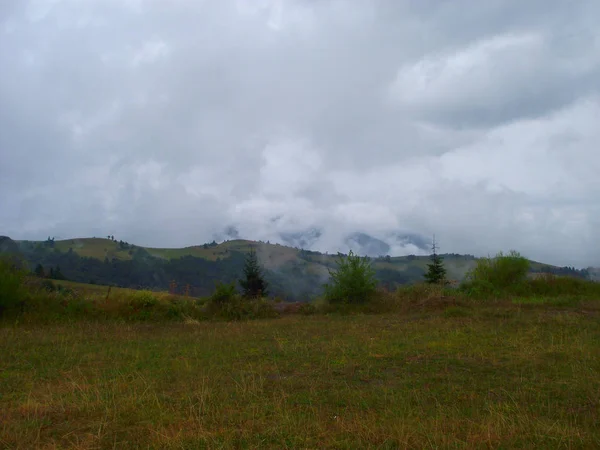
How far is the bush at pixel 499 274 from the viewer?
28.8m

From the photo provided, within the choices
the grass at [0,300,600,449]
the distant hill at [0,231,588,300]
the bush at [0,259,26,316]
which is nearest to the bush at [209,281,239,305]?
the bush at [0,259,26,316]

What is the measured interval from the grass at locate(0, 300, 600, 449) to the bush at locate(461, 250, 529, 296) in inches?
607

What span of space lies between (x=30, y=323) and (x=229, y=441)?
16.2 metres

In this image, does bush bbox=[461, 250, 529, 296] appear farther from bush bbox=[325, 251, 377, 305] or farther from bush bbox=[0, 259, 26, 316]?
bush bbox=[0, 259, 26, 316]

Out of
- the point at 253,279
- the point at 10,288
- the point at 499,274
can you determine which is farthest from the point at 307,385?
the point at 253,279

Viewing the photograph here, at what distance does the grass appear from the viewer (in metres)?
5.23

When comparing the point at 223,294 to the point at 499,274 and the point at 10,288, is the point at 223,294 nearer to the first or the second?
the point at 10,288

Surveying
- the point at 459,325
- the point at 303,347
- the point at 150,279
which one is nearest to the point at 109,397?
the point at 303,347

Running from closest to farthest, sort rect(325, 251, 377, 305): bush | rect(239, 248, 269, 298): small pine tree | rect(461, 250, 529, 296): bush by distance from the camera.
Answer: rect(325, 251, 377, 305): bush, rect(461, 250, 529, 296): bush, rect(239, 248, 269, 298): small pine tree

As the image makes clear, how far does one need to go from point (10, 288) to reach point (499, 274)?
92.3ft

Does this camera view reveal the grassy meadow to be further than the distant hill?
No

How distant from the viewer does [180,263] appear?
93.2 m

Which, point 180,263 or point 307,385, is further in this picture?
point 180,263

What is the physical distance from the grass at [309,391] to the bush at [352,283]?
1180cm
